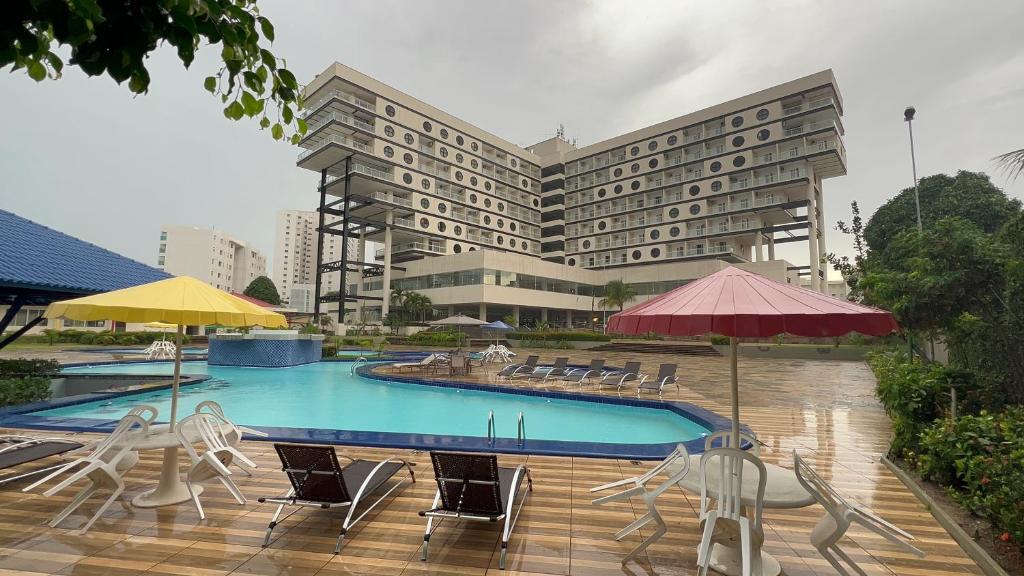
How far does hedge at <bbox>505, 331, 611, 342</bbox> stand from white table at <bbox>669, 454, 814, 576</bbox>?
94.4ft

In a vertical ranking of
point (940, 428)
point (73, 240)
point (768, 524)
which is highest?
point (73, 240)


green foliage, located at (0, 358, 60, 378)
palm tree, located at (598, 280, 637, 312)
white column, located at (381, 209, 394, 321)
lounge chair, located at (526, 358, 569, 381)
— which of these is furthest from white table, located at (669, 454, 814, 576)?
white column, located at (381, 209, 394, 321)

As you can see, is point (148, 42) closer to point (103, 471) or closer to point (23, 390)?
point (103, 471)

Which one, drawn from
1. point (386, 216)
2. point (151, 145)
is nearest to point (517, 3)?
point (151, 145)

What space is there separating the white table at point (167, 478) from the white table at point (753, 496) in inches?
176

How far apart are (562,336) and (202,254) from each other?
78769 mm

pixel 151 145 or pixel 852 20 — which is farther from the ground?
pixel 852 20

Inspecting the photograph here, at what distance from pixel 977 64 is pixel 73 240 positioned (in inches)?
796

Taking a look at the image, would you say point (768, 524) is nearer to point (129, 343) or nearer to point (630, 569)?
point (630, 569)

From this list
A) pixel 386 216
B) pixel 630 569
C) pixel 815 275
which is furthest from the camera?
pixel 386 216

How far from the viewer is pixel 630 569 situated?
3.03 meters

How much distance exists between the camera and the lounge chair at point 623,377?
41.0 ft

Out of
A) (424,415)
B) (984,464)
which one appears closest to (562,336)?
(424,415)

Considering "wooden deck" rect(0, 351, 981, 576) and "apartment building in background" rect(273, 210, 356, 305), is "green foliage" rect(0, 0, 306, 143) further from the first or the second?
"apartment building in background" rect(273, 210, 356, 305)
